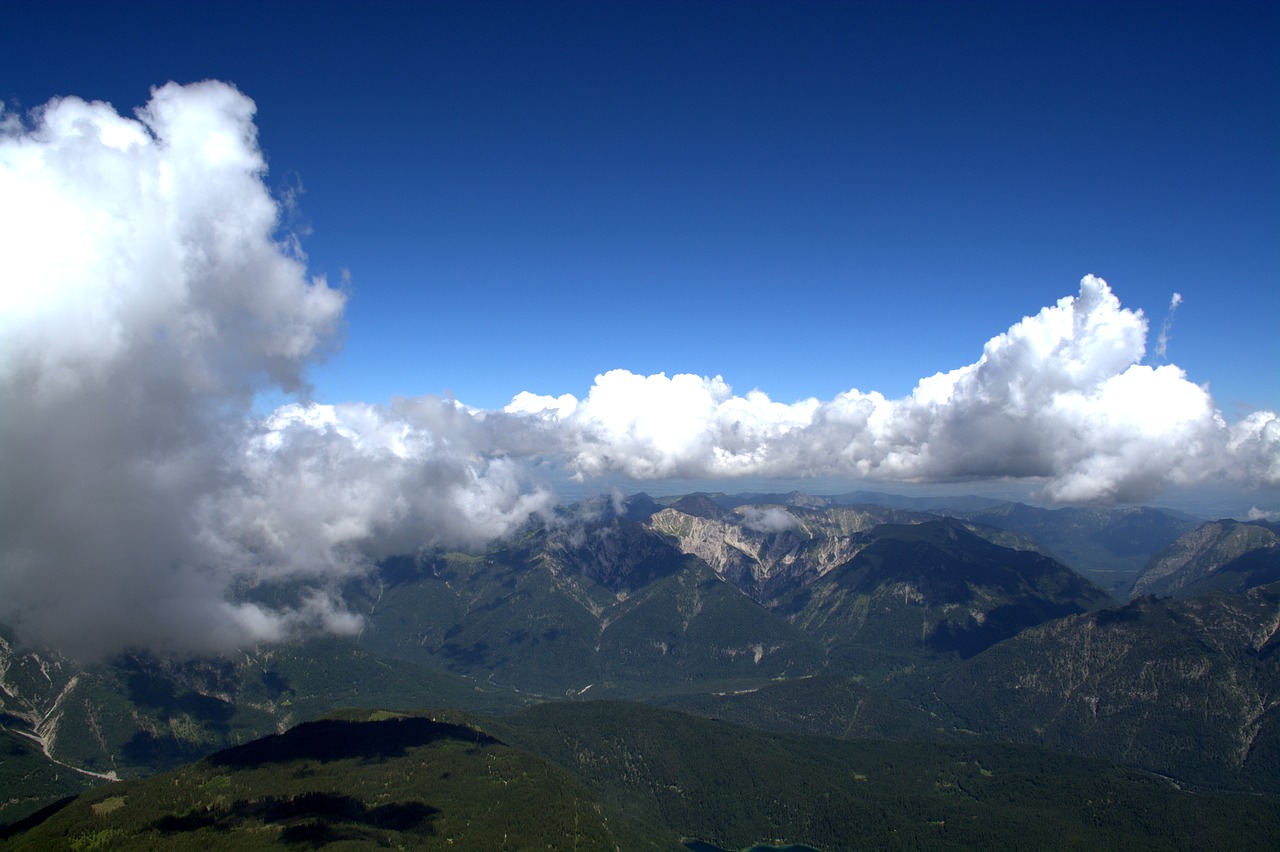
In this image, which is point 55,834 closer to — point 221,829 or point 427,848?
point 221,829

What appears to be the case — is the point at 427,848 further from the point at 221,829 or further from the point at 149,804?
the point at 149,804

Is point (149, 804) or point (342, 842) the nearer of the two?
point (342, 842)

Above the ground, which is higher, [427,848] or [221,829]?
[221,829]

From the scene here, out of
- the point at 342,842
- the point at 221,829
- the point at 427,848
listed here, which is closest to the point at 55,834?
the point at 221,829

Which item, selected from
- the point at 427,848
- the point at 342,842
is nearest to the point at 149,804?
the point at 342,842

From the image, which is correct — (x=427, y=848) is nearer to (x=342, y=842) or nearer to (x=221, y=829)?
(x=342, y=842)

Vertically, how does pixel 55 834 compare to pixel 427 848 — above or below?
above

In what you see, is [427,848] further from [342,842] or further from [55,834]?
[55,834]

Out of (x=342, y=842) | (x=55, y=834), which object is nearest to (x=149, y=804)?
(x=55, y=834)

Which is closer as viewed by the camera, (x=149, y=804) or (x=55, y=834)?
(x=55, y=834)
